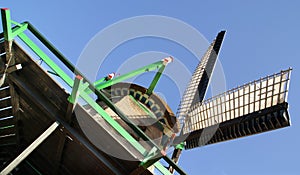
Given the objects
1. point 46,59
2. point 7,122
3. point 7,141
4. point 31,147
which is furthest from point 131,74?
point 31,147

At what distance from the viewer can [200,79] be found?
17.4 meters

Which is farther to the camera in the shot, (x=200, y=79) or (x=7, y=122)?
(x=200, y=79)

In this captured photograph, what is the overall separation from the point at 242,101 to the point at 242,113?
0.55m

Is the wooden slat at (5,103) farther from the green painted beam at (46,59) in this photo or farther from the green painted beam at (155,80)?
the green painted beam at (155,80)

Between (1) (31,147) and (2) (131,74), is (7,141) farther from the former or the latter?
(2) (131,74)

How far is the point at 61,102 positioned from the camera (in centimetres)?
572

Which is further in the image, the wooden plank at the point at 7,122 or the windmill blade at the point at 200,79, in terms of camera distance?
the windmill blade at the point at 200,79

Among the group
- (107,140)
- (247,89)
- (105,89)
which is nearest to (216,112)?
(247,89)

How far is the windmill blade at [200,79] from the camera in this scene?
51.8 ft

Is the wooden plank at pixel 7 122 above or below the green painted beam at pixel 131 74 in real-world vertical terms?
below

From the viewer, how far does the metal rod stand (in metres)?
5.22

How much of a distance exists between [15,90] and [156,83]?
750 centimetres

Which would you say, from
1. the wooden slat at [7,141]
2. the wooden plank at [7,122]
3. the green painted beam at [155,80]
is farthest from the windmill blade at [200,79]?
the wooden plank at [7,122]

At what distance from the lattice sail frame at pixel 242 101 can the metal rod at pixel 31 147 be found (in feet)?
21.4
